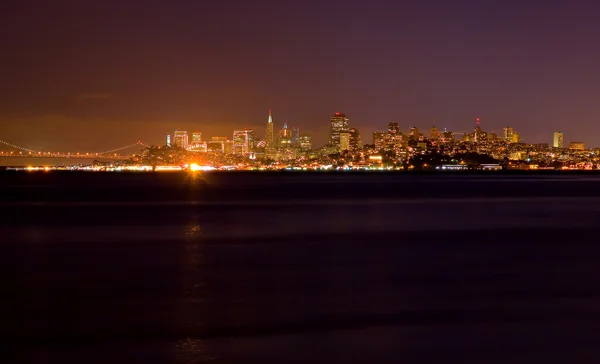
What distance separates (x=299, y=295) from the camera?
50.2 feet

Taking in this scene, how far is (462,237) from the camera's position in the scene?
92.9ft

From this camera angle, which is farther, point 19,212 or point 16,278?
point 19,212

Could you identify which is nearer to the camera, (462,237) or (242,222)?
(462,237)

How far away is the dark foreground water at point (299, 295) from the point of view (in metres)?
10.9

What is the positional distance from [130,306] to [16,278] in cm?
495

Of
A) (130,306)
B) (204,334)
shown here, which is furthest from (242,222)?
(204,334)

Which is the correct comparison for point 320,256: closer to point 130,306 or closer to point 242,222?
point 130,306

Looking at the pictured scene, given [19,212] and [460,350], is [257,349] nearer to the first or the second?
[460,350]

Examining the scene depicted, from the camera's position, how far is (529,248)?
2462 cm

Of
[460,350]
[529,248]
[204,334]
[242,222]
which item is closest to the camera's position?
[460,350]

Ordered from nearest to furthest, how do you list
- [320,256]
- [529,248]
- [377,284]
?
[377,284], [320,256], [529,248]

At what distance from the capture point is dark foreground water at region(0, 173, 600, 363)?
10867mm

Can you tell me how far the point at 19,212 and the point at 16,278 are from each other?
27028mm

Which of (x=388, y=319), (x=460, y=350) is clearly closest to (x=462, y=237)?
(x=388, y=319)
